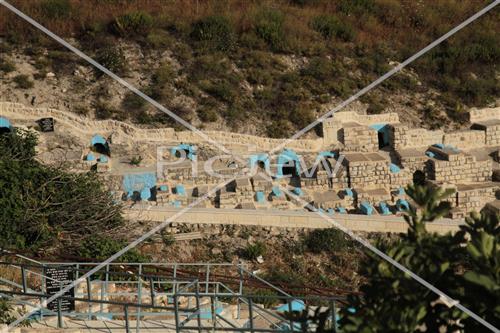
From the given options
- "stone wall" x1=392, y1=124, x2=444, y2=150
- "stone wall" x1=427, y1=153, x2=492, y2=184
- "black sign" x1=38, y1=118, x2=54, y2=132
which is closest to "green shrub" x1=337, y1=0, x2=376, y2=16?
"stone wall" x1=392, y1=124, x2=444, y2=150

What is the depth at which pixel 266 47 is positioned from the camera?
2344 cm

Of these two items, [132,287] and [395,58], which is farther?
[395,58]

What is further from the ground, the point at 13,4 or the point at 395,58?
the point at 13,4

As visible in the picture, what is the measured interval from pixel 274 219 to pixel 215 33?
9712mm

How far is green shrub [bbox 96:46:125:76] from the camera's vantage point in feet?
72.0

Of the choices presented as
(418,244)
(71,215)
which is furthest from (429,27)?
(418,244)

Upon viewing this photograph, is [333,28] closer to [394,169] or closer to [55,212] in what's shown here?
[394,169]

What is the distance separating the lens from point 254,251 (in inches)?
580

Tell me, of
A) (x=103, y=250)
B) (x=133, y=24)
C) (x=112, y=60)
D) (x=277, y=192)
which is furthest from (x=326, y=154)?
(x=133, y=24)

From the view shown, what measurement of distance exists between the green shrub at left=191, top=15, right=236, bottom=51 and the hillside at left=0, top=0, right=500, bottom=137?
36mm

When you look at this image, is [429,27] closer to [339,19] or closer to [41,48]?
[339,19]

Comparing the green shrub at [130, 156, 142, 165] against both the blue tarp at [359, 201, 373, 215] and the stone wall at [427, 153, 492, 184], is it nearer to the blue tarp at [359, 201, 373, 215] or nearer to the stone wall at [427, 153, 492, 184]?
the blue tarp at [359, 201, 373, 215]

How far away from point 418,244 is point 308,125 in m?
15.6

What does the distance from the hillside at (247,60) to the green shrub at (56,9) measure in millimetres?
44
